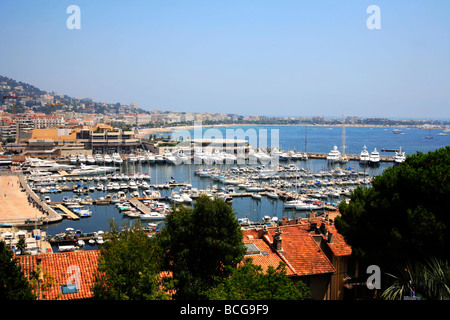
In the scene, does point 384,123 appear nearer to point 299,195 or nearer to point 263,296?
point 299,195

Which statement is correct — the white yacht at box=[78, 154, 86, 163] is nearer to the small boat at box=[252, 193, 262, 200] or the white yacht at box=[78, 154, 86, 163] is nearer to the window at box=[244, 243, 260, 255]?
the small boat at box=[252, 193, 262, 200]

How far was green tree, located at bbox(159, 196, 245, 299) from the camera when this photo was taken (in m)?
7.06

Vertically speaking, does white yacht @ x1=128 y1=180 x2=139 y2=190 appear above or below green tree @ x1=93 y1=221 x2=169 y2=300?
below

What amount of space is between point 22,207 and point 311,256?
21285 mm

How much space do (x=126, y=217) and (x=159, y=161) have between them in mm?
25869

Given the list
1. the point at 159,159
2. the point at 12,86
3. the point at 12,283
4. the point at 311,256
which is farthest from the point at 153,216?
the point at 12,86

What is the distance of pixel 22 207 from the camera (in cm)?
2506

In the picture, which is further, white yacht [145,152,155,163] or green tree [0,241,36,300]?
white yacht [145,152,155,163]

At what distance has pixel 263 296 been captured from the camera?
17.4 ft

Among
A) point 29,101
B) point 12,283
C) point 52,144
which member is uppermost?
point 29,101

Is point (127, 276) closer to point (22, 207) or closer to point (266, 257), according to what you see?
point (266, 257)

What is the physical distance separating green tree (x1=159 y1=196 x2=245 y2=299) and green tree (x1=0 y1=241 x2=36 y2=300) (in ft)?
7.76

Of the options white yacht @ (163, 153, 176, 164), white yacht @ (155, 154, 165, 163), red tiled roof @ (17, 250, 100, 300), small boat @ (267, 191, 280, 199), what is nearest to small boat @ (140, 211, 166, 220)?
small boat @ (267, 191, 280, 199)

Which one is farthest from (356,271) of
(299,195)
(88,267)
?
(299,195)
